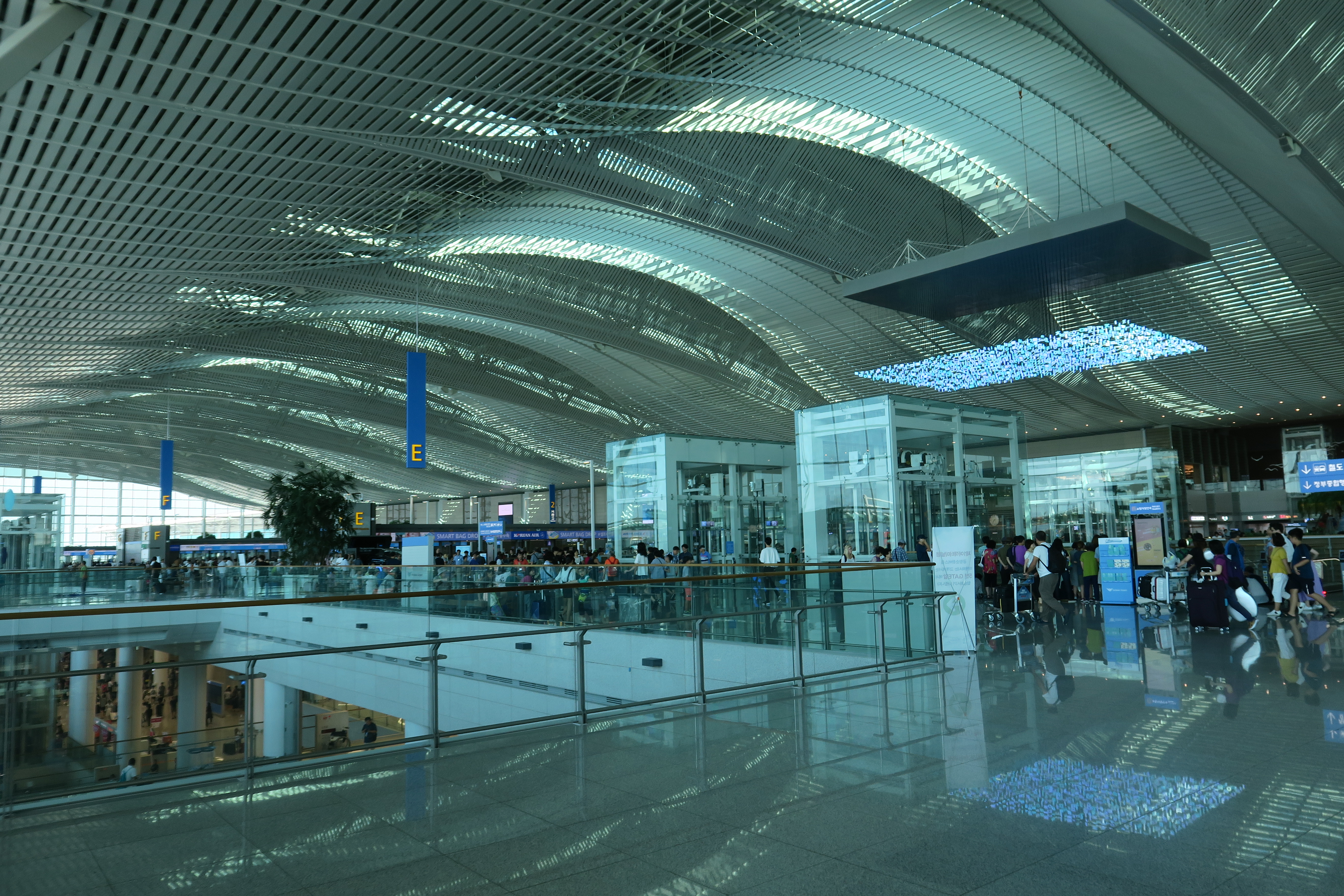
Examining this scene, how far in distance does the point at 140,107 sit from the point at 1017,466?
641 inches

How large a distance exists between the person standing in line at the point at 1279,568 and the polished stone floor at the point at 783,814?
781cm

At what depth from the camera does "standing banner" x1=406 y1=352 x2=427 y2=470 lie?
19531 millimetres

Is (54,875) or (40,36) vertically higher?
(40,36)

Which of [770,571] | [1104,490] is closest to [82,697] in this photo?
[770,571]

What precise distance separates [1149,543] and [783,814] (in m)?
13.9

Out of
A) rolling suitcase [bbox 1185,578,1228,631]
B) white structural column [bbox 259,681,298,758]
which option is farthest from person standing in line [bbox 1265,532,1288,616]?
white structural column [bbox 259,681,298,758]

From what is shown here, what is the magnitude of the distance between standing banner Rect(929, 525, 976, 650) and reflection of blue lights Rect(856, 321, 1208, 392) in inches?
663

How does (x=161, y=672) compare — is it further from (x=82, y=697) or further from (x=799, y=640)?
(x=799, y=640)

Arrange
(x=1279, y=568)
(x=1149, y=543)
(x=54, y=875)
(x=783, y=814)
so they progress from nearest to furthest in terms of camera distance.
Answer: (x=54, y=875)
(x=783, y=814)
(x=1279, y=568)
(x=1149, y=543)

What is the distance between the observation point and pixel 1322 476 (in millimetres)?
20656

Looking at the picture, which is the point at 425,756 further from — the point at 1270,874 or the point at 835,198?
the point at 835,198

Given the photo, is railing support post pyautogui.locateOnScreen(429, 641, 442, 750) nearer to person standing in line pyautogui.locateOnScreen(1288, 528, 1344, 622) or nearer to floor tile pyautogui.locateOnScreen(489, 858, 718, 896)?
floor tile pyautogui.locateOnScreen(489, 858, 718, 896)

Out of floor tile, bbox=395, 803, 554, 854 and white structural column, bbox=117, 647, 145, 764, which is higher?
white structural column, bbox=117, 647, 145, 764

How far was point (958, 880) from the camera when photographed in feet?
11.3
